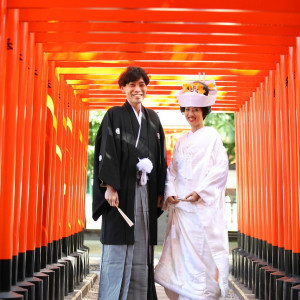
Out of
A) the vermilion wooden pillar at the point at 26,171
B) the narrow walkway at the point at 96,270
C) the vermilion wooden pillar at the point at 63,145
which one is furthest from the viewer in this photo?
the narrow walkway at the point at 96,270

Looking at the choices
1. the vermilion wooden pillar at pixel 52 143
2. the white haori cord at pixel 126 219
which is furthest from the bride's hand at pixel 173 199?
the vermilion wooden pillar at pixel 52 143

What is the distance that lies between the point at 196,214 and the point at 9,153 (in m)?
1.83

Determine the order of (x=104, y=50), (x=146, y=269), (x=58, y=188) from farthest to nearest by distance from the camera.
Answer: (x=58, y=188) < (x=104, y=50) < (x=146, y=269)

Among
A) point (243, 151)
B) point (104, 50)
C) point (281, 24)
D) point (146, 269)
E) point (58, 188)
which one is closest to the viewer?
point (146, 269)

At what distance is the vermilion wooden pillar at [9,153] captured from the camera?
4.57 metres

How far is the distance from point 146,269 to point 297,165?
223 cm

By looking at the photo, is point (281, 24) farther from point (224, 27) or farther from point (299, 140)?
point (299, 140)

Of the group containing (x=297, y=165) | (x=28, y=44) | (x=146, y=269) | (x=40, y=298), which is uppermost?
(x=28, y=44)

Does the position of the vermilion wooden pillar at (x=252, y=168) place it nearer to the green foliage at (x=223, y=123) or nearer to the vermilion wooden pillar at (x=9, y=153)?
the vermilion wooden pillar at (x=9, y=153)

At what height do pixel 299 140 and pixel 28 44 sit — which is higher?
pixel 28 44

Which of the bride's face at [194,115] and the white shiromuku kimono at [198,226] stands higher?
the bride's face at [194,115]

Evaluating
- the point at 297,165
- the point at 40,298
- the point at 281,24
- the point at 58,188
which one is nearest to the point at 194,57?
the point at 281,24

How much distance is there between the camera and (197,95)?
5051mm

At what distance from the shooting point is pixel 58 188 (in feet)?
23.2
